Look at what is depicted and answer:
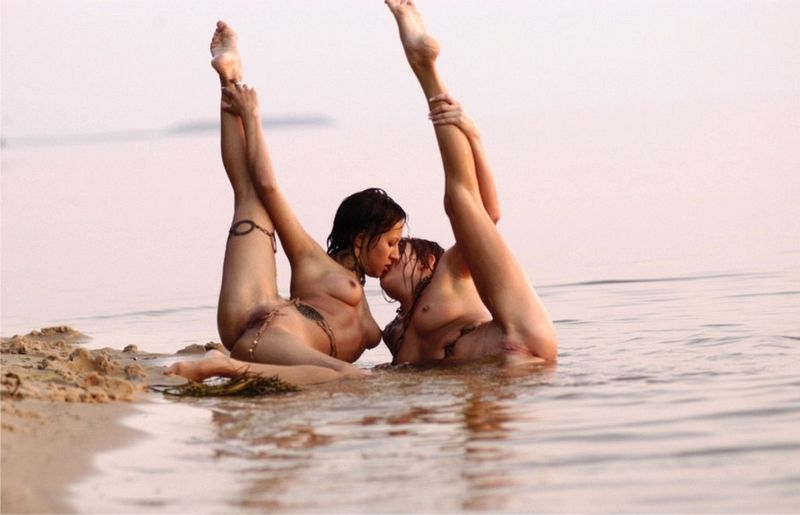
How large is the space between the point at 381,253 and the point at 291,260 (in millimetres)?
520

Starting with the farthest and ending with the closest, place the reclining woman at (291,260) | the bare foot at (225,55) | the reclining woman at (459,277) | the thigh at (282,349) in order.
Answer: the bare foot at (225,55), the reclining woman at (291,260), the reclining woman at (459,277), the thigh at (282,349)

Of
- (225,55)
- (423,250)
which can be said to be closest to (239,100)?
(225,55)

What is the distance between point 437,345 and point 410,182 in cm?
1339

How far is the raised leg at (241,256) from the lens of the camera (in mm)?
7266

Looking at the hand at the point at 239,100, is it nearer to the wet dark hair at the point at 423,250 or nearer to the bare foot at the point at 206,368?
the wet dark hair at the point at 423,250

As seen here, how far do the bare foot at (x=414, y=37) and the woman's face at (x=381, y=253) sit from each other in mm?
891

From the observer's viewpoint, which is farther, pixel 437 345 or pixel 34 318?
pixel 34 318

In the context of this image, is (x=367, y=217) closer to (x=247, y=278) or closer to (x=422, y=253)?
(x=422, y=253)

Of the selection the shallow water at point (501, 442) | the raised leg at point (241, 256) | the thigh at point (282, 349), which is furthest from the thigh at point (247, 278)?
the shallow water at point (501, 442)

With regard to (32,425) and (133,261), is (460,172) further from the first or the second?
(133,261)

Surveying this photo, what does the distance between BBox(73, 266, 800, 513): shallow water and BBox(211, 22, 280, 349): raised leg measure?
804 mm

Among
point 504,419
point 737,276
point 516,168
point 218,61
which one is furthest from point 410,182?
point 504,419

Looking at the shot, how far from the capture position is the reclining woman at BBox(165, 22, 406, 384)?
7191mm

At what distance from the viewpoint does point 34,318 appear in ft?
34.5
